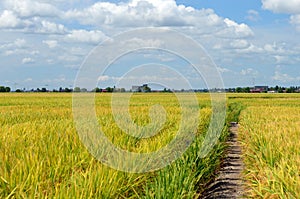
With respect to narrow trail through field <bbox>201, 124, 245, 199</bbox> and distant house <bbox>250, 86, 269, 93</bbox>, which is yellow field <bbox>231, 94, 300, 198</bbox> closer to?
narrow trail through field <bbox>201, 124, 245, 199</bbox>

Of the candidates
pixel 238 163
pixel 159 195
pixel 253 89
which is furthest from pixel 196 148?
pixel 253 89

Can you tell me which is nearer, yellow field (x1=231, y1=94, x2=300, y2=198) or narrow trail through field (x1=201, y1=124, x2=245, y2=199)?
yellow field (x1=231, y1=94, x2=300, y2=198)

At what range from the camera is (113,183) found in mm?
4270

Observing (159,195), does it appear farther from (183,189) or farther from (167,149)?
(167,149)

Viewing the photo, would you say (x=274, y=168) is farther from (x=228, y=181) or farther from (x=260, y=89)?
(x=260, y=89)

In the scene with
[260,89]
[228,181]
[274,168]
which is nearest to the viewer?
[274,168]

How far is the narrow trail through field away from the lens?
5.79 metres

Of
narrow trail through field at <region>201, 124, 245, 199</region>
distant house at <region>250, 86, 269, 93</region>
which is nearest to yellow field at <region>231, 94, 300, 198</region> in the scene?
narrow trail through field at <region>201, 124, 245, 199</region>

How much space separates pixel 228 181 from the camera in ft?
21.7

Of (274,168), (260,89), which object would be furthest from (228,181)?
(260,89)

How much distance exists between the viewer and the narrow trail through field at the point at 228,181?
5.79 meters

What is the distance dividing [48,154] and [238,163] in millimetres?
4166

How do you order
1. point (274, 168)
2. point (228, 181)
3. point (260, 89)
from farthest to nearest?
point (260, 89)
point (228, 181)
point (274, 168)

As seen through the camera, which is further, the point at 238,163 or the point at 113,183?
the point at 238,163
